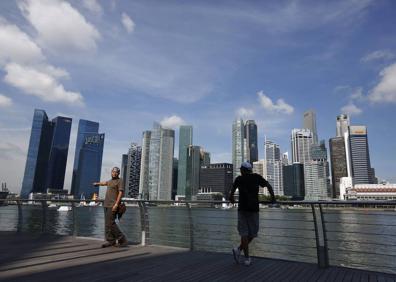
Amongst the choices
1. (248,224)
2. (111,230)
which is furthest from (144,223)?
(248,224)

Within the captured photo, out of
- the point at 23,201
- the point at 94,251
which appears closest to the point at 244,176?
the point at 94,251

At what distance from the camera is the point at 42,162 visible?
188 metres

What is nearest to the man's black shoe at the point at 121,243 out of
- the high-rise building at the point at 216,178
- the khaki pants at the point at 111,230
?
the khaki pants at the point at 111,230

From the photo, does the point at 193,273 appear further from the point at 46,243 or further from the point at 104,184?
the point at 46,243

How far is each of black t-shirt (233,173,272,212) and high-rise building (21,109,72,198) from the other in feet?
641

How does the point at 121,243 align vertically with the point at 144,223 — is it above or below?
below

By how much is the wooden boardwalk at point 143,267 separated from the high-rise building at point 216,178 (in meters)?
180

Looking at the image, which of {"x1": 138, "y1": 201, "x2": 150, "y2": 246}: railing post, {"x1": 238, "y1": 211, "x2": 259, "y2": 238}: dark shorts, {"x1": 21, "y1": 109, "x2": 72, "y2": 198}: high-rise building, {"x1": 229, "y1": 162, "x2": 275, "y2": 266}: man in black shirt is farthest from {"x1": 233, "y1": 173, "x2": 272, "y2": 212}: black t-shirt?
{"x1": 21, "y1": 109, "x2": 72, "y2": 198}: high-rise building

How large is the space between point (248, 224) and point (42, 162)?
20545 centimetres

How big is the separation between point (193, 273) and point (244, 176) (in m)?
1.92

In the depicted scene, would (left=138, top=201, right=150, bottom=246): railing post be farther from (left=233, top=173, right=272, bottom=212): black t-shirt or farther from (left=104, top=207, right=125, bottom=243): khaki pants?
(left=233, top=173, right=272, bottom=212): black t-shirt

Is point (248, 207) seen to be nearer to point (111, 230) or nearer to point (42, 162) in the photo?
point (111, 230)

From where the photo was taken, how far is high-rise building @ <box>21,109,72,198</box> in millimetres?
180938

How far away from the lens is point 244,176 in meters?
5.82
